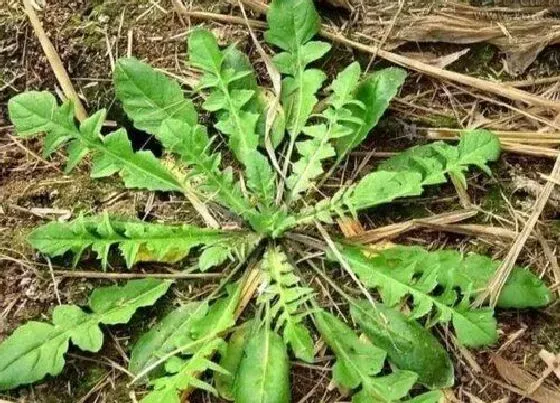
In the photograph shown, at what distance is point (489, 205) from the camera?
2.12 meters

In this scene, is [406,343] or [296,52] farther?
[296,52]

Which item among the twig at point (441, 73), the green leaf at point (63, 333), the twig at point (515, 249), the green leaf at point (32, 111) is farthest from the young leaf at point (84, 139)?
the twig at point (515, 249)

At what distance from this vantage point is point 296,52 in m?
2.14

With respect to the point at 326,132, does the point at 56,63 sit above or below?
above

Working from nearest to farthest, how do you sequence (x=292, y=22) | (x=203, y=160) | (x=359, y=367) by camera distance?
(x=359, y=367) → (x=203, y=160) → (x=292, y=22)

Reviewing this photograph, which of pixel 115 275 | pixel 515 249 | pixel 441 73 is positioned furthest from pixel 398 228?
pixel 115 275

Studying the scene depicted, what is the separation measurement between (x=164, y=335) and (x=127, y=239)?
0.22 metres

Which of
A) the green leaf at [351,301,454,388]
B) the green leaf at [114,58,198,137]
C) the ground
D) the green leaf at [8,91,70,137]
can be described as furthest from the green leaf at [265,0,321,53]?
the green leaf at [351,301,454,388]

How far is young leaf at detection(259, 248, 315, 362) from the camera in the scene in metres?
1.95

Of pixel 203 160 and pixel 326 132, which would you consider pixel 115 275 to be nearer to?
pixel 203 160

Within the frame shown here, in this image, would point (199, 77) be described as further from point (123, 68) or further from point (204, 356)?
point (204, 356)

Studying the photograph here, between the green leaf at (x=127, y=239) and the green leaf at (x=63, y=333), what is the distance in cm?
8

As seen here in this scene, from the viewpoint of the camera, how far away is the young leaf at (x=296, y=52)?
2121 millimetres

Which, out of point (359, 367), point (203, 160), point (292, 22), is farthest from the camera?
point (292, 22)
